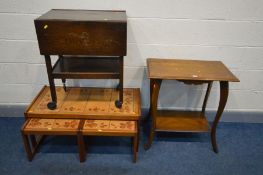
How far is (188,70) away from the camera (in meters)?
1.63

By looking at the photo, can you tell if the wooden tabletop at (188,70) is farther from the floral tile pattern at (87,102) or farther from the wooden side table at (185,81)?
the floral tile pattern at (87,102)

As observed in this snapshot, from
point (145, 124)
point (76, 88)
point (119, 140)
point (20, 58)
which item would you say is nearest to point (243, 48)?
point (145, 124)

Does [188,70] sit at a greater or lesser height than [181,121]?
greater

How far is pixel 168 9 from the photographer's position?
1.75m

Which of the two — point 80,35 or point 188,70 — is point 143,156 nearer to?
point 188,70

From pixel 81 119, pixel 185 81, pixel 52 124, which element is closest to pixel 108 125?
pixel 81 119

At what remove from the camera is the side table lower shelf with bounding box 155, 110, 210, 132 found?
183 cm

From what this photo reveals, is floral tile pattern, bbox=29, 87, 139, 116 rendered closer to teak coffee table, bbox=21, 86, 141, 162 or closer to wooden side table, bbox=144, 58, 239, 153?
teak coffee table, bbox=21, 86, 141, 162

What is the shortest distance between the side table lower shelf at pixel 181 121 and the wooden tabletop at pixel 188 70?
49 cm

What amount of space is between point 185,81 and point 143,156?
2.19 feet

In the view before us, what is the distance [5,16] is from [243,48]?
1.87m

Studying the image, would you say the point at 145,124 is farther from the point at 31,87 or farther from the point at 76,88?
the point at 31,87

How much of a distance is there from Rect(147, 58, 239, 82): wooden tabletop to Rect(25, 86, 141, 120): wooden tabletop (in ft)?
1.05

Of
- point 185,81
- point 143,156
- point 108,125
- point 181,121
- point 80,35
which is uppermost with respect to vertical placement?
point 80,35
